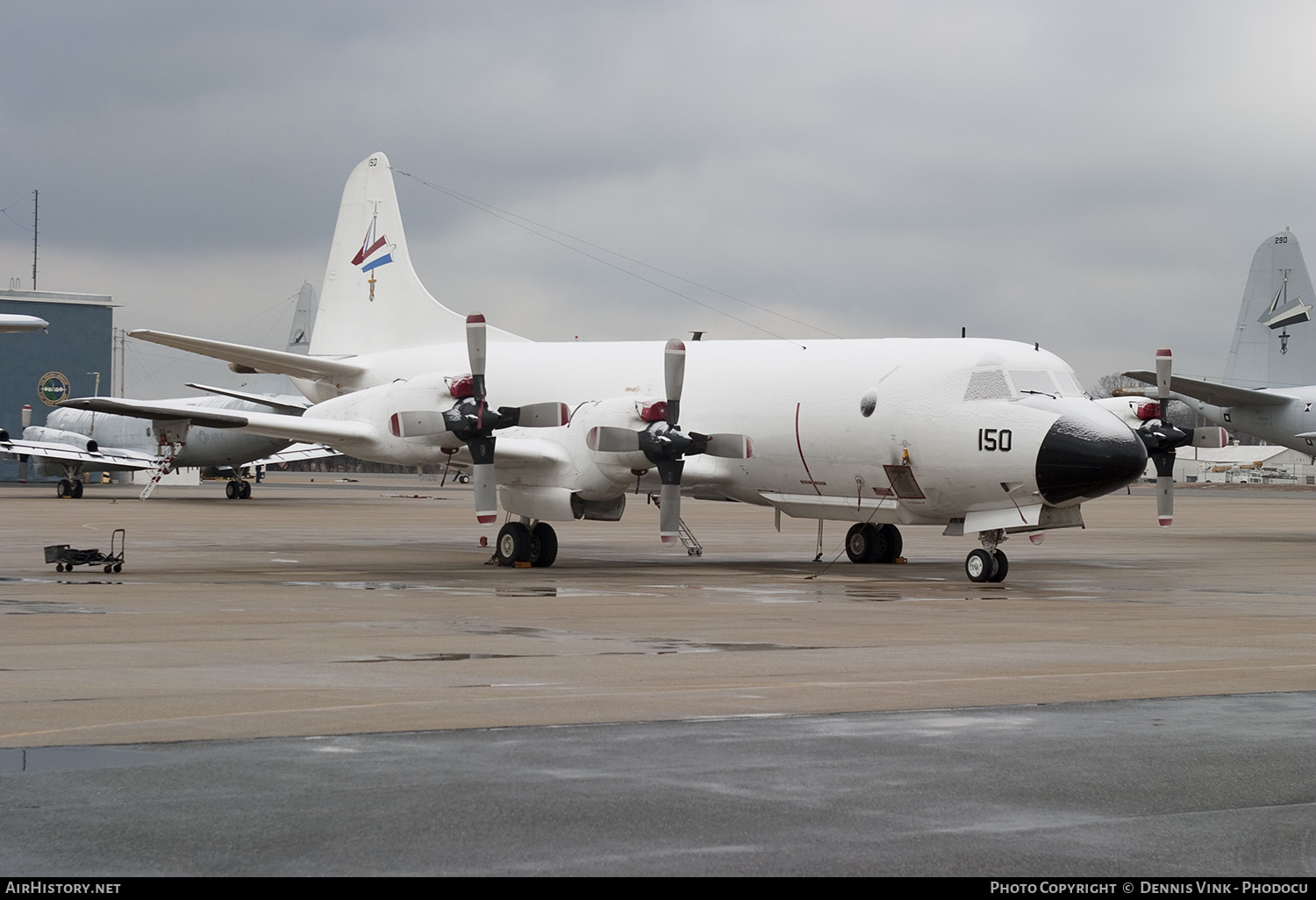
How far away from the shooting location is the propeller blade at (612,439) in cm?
2498

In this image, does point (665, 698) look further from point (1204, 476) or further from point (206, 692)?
point (1204, 476)

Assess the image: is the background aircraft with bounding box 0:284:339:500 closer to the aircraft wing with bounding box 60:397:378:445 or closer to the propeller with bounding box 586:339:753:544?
the aircraft wing with bounding box 60:397:378:445

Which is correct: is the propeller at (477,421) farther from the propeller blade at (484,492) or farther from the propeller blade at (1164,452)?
the propeller blade at (1164,452)

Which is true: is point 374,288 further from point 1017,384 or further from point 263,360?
point 1017,384

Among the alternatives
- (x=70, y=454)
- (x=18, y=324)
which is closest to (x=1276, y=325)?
(x=18, y=324)

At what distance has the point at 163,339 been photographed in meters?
27.6

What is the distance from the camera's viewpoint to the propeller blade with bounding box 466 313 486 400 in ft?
84.9

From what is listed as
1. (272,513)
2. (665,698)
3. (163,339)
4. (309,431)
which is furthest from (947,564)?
(272,513)

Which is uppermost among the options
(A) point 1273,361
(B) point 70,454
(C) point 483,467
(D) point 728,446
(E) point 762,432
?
(A) point 1273,361

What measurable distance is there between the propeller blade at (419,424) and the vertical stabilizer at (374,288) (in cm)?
805

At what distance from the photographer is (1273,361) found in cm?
4172

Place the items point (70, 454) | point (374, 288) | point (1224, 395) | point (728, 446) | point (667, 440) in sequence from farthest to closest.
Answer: point (70, 454), point (1224, 395), point (374, 288), point (728, 446), point (667, 440)

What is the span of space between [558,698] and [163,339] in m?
19.4

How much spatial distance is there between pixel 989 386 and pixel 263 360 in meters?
14.7
